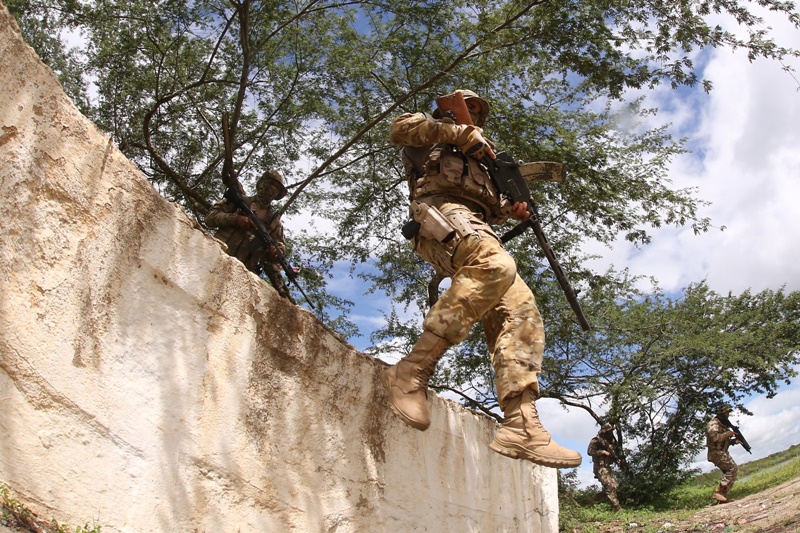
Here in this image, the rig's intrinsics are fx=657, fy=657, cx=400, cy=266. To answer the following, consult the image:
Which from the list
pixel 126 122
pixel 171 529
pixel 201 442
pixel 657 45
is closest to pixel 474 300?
pixel 201 442

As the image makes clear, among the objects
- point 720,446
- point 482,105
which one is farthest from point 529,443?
point 720,446

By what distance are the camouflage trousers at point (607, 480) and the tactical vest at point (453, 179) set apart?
10.4 meters

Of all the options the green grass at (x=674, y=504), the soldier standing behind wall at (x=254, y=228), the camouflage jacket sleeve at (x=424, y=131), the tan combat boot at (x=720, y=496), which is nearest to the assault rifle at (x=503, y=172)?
the camouflage jacket sleeve at (x=424, y=131)

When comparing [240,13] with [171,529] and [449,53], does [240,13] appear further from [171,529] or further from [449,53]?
[171,529]

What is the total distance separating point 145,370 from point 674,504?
486 inches

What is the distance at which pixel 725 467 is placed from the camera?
11617mm

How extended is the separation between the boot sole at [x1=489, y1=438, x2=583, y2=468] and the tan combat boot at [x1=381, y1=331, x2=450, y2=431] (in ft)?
1.17

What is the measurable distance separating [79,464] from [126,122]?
7948 millimetres

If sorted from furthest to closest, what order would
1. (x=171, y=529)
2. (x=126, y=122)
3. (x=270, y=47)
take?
1. (x=126, y=122)
2. (x=270, y=47)
3. (x=171, y=529)

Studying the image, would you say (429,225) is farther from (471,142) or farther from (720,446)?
(720,446)

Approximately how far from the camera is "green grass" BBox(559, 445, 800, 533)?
8078mm

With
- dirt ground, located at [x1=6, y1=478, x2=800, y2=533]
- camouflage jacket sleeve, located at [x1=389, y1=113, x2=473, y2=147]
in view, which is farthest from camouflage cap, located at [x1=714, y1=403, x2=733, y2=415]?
camouflage jacket sleeve, located at [x1=389, y1=113, x2=473, y2=147]

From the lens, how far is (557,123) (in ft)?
26.1

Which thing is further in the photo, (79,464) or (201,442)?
(201,442)
